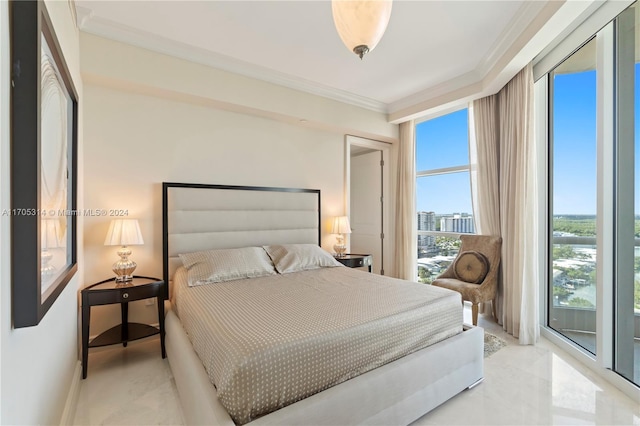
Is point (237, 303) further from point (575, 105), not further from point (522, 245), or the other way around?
point (575, 105)

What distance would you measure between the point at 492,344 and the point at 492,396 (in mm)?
917

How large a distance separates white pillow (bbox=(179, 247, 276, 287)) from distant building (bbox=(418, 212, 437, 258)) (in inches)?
103

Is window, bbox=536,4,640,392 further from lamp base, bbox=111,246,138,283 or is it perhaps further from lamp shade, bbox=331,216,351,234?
lamp base, bbox=111,246,138,283

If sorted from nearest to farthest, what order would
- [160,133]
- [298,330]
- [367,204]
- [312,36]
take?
[298,330] → [312,36] → [160,133] → [367,204]

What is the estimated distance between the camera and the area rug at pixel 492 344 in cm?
269

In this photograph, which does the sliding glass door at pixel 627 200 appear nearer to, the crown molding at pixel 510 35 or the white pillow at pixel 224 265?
the crown molding at pixel 510 35

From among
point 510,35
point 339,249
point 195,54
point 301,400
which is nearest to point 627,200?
point 510,35

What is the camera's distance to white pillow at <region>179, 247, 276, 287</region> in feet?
8.58

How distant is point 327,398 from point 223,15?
274cm

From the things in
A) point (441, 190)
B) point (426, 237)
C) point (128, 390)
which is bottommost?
point (128, 390)

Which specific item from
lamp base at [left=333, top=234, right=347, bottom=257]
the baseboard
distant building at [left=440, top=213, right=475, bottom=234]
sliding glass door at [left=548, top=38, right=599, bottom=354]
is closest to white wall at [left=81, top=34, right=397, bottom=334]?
the baseboard

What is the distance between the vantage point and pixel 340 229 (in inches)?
159

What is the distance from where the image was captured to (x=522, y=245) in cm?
293

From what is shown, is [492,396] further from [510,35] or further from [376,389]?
[510,35]
